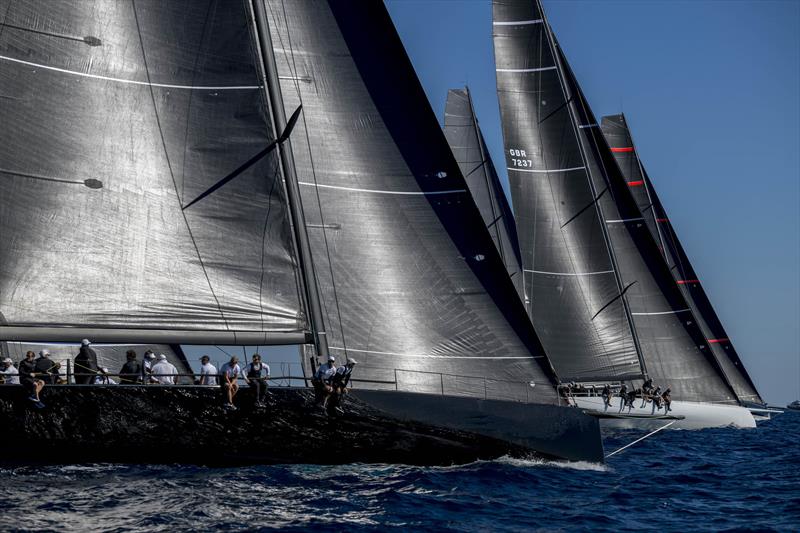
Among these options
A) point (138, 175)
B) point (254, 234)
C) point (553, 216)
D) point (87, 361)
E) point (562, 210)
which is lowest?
point (87, 361)

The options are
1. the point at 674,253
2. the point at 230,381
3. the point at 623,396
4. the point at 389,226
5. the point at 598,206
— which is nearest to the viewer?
the point at 230,381

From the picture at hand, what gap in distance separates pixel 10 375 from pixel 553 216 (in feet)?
67.8

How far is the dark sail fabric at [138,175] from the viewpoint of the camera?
57.4 feet

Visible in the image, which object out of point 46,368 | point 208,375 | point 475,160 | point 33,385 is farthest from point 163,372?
point 475,160

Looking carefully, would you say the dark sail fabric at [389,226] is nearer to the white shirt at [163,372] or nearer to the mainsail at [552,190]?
the white shirt at [163,372]

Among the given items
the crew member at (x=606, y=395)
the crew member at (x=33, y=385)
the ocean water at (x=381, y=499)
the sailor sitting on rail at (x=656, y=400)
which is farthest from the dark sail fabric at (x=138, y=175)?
the sailor sitting on rail at (x=656, y=400)

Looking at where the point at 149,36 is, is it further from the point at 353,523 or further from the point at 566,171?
the point at 566,171

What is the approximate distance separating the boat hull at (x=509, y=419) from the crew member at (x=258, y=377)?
1.49m

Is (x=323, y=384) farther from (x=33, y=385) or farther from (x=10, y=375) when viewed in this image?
(x=10, y=375)

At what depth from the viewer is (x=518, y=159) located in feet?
114

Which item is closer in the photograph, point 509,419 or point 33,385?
point 33,385

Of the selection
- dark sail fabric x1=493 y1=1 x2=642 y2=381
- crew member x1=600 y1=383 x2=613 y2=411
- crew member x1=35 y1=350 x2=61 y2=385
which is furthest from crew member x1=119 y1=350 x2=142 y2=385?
crew member x1=600 y1=383 x2=613 y2=411

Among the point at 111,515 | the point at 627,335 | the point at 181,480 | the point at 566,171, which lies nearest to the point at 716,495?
the point at 181,480

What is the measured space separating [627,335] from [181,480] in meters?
20.0
